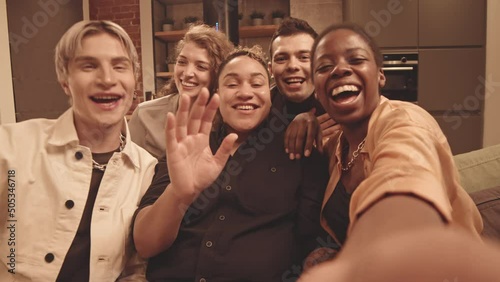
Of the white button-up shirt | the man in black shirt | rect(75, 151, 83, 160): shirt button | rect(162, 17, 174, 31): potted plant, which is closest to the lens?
the white button-up shirt

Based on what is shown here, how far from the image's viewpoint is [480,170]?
67.6 inches

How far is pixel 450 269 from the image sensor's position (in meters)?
0.43

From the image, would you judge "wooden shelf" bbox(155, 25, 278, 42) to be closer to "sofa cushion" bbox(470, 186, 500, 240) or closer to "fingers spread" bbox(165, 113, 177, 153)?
"sofa cushion" bbox(470, 186, 500, 240)

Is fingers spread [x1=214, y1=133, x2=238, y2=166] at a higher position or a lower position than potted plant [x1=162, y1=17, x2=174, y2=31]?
lower

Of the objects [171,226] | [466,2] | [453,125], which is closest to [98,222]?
[171,226]

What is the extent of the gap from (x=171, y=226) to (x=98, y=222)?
0.23 m

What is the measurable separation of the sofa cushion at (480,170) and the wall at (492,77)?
2.31 m

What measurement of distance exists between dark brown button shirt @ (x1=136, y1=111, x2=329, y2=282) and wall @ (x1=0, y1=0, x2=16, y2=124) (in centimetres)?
240

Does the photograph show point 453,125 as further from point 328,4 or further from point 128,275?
point 128,275

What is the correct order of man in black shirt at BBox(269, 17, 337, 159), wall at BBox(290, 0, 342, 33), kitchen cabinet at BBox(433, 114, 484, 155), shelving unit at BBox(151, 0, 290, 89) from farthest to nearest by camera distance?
shelving unit at BBox(151, 0, 290, 89)
wall at BBox(290, 0, 342, 33)
kitchen cabinet at BBox(433, 114, 484, 155)
man in black shirt at BBox(269, 17, 337, 159)

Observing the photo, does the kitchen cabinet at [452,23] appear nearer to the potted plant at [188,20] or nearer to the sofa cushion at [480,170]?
the sofa cushion at [480,170]

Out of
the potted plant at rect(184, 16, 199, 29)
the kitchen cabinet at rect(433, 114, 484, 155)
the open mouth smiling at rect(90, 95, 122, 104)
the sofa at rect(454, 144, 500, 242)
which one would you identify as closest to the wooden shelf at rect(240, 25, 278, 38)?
the potted plant at rect(184, 16, 199, 29)

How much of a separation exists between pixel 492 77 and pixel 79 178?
12.6ft

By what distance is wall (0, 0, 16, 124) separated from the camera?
10.4 ft
